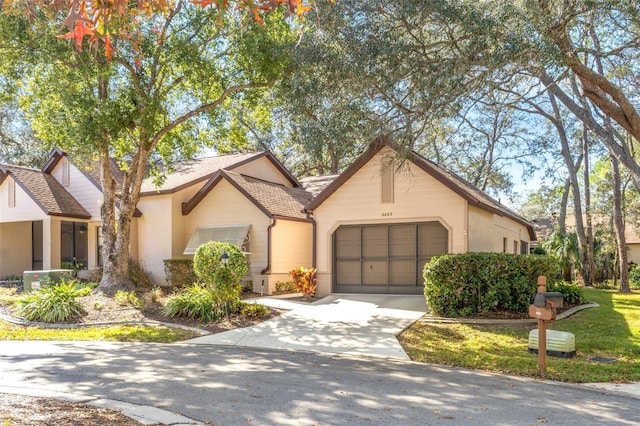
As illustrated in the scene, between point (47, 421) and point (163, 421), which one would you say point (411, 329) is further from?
point (47, 421)

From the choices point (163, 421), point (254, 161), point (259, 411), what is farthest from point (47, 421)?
point (254, 161)

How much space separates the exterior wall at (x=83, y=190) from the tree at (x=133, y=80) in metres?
4.95

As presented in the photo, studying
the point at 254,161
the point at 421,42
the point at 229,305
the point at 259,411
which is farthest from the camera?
the point at 254,161

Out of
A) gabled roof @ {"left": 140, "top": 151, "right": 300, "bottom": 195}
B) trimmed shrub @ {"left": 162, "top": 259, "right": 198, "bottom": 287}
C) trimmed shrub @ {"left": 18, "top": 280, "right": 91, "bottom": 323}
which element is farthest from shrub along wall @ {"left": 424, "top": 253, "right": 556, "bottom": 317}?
gabled roof @ {"left": 140, "top": 151, "right": 300, "bottom": 195}

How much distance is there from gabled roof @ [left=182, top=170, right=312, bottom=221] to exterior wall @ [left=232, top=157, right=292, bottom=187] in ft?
2.98

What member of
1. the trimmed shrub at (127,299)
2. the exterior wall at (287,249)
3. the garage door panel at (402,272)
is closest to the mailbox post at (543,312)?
the garage door panel at (402,272)

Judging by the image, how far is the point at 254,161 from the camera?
971 inches

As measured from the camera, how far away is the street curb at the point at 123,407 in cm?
551

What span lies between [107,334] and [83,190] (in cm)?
1292

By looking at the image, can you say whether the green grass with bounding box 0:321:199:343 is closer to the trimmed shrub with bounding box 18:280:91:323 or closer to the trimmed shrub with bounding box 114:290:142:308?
the trimmed shrub with bounding box 18:280:91:323

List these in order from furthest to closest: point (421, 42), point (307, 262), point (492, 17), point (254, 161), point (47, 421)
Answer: point (254, 161), point (307, 262), point (421, 42), point (492, 17), point (47, 421)

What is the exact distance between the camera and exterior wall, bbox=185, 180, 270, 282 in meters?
20.0

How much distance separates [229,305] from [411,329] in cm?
479

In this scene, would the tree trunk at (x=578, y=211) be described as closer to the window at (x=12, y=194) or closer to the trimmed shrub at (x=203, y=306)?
the trimmed shrub at (x=203, y=306)
